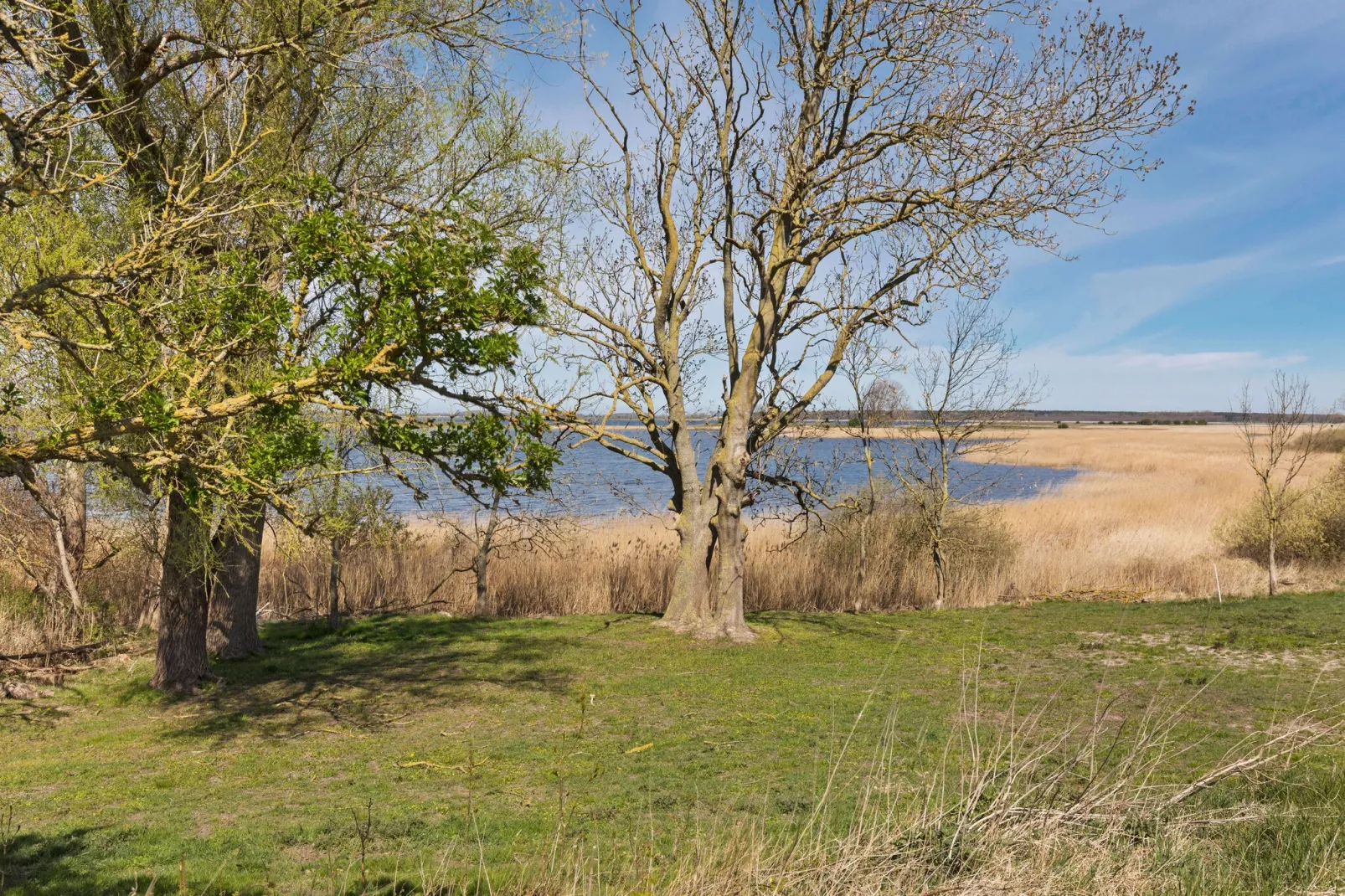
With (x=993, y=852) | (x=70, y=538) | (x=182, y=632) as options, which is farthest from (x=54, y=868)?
(x=70, y=538)

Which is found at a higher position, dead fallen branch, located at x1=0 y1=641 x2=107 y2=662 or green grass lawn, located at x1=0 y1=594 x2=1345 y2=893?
dead fallen branch, located at x1=0 y1=641 x2=107 y2=662

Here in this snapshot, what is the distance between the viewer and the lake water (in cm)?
1669

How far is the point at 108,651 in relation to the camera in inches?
534

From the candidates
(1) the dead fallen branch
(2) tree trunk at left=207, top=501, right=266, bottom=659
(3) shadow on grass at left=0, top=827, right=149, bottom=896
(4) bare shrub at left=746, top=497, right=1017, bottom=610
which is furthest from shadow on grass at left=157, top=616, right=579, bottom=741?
(4) bare shrub at left=746, top=497, right=1017, bottom=610

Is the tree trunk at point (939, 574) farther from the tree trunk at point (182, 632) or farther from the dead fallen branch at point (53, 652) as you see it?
the dead fallen branch at point (53, 652)

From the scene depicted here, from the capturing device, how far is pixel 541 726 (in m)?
9.95

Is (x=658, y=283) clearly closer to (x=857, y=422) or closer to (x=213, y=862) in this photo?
(x=857, y=422)

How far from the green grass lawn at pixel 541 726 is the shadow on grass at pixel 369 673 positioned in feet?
0.17

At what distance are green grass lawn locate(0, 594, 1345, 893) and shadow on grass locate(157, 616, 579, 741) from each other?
5cm

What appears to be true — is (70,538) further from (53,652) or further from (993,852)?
(993,852)

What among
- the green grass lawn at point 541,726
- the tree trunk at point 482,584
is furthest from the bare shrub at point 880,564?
the tree trunk at point 482,584

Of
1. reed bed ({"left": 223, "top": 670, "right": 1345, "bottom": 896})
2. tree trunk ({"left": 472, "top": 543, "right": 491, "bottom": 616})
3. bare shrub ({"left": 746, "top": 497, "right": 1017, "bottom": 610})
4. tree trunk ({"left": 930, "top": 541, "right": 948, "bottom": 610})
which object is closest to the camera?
reed bed ({"left": 223, "top": 670, "right": 1345, "bottom": 896})

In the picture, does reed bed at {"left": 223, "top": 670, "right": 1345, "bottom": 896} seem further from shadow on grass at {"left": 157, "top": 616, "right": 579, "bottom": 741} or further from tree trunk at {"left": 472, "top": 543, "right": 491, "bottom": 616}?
tree trunk at {"left": 472, "top": 543, "right": 491, "bottom": 616}

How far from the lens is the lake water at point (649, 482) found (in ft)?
54.7
